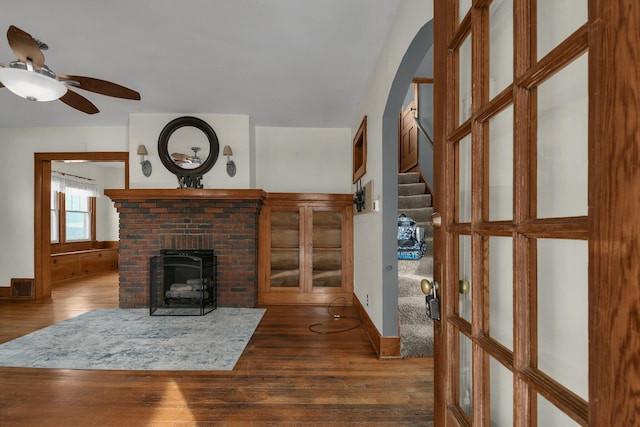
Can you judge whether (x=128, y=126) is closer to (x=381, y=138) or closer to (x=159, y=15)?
(x=159, y=15)

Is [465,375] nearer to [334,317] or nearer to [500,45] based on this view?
[500,45]

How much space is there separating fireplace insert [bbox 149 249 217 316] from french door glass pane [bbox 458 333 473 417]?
3.45 m

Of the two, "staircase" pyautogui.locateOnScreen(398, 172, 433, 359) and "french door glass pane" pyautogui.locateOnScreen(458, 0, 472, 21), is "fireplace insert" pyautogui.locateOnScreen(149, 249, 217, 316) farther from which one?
"french door glass pane" pyautogui.locateOnScreen(458, 0, 472, 21)

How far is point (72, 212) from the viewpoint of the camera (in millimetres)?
7102

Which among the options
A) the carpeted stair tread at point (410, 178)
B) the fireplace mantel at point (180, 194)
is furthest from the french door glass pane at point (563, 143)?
the carpeted stair tread at point (410, 178)

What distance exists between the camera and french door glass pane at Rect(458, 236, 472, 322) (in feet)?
2.82

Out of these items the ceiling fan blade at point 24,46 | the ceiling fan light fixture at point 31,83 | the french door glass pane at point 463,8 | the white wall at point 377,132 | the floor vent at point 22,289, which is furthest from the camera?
the floor vent at point 22,289

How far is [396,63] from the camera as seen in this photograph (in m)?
2.21

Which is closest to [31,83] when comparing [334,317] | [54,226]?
[334,317]

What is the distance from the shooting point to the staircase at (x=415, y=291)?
2669 mm

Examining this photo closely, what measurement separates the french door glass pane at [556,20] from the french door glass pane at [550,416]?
2.09 ft

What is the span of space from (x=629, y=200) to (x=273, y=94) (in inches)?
138

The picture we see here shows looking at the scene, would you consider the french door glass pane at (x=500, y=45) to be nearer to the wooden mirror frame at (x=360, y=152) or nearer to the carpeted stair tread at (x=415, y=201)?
the wooden mirror frame at (x=360, y=152)

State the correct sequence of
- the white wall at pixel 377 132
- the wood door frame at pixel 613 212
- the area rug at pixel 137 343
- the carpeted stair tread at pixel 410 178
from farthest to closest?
the carpeted stair tread at pixel 410 178 < the area rug at pixel 137 343 < the white wall at pixel 377 132 < the wood door frame at pixel 613 212
